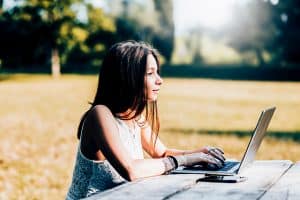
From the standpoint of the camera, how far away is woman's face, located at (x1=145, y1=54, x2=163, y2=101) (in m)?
3.31

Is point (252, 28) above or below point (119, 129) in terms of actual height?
below

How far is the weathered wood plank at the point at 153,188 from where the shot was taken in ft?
8.41

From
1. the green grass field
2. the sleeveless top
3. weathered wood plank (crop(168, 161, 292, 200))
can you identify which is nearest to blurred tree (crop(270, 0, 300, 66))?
the green grass field

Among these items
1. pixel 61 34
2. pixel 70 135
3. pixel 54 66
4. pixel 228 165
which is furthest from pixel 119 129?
pixel 61 34

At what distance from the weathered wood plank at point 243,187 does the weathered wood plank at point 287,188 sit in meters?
0.03

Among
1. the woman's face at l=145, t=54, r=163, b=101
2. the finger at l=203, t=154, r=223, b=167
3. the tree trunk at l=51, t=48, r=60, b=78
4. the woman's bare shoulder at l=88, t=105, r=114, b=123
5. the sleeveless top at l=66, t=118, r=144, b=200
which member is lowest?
the tree trunk at l=51, t=48, r=60, b=78

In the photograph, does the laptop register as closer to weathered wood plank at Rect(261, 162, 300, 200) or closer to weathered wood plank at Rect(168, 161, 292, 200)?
weathered wood plank at Rect(168, 161, 292, 200)

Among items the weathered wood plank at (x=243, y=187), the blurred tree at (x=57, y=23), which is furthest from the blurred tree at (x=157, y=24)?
the weathered wood plank at (x=243, y=187)

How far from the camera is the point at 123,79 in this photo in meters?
3.24

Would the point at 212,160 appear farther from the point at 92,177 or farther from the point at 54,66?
the point at 54,66

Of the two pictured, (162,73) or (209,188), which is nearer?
(209,188)

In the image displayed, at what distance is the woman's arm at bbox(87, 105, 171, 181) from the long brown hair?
0.45ft

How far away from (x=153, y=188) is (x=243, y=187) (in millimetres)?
420

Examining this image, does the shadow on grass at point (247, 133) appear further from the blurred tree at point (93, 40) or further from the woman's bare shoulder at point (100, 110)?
the blurred tree at point (93, 40)
